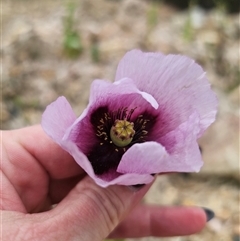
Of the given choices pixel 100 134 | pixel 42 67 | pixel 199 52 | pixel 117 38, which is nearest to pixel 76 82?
pixel 42 67

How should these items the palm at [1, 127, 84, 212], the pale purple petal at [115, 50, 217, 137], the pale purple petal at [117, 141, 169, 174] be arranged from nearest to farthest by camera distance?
the pale purple petal at [117, 141, 169, 174] < the pale purple petal at [115, 50, 217, 137] < the palm at [1, 127, 84, 212]

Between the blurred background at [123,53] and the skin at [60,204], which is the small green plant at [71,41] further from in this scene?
the skin at [60,204]

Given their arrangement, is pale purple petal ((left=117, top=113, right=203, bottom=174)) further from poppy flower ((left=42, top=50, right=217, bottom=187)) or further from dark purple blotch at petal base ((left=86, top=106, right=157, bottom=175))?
dark purple blotch at petal base ((left=86, top=106, right=157, bottom=175))

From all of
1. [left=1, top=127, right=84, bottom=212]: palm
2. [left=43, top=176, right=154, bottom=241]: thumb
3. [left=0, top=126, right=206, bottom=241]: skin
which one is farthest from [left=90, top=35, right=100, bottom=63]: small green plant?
[left=43, top=176, right=154, bottom=241]: thumb

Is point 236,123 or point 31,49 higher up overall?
point 31,49

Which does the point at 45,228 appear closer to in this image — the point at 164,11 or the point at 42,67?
the point at 42,67

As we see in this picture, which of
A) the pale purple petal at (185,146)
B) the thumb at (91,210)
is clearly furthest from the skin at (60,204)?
the pale purple petal at (185,146)

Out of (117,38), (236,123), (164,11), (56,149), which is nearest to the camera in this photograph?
(56,149)
